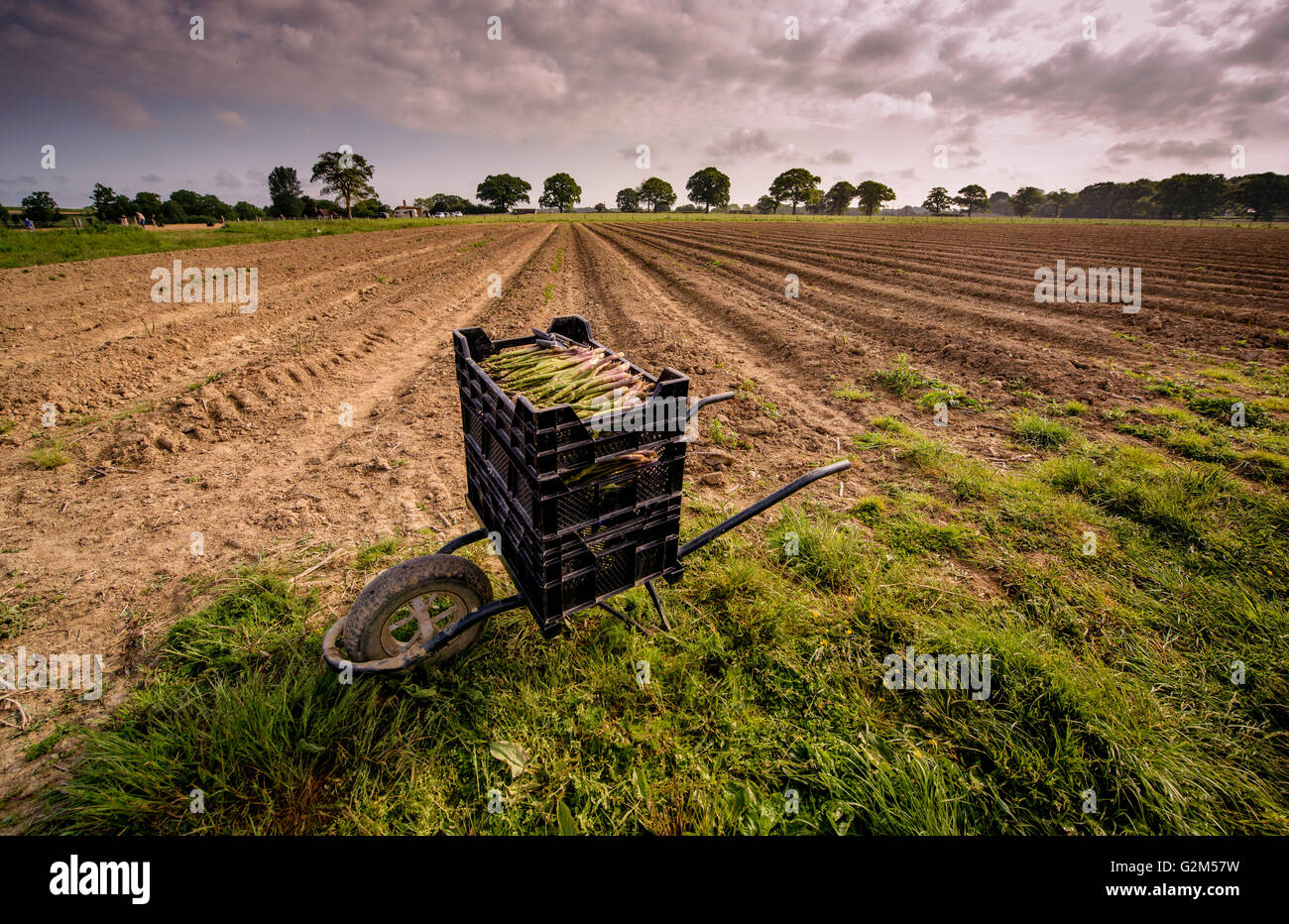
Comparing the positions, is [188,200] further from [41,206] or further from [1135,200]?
[1135,200]

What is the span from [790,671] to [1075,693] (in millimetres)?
1566

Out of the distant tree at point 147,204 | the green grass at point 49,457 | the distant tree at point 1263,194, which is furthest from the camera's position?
the distant tree at point 1263,194

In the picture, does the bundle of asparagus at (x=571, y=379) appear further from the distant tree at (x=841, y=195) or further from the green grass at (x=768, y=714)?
the distant tree at (x=841, y=195)

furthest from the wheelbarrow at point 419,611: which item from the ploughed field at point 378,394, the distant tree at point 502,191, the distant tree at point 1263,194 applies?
the distant tree at point 1263,194

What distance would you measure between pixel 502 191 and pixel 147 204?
65669 mm

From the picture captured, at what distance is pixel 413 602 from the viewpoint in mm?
2773

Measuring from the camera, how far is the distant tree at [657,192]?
125m

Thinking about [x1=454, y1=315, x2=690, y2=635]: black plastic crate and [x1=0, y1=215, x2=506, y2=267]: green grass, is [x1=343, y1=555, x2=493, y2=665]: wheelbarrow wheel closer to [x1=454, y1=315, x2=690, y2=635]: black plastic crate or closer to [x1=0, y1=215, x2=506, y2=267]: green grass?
[x1=454, y1=315, x2=690, y2=635]: black plastic crate

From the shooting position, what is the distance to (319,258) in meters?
20.4

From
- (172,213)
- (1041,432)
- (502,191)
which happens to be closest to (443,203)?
(502,191)

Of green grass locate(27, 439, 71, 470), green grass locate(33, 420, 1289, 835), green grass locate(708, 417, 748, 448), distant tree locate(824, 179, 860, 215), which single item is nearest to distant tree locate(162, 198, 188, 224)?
green grass locate(27, 439, 71, 470)

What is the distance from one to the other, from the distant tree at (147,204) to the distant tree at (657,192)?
97.4 metres

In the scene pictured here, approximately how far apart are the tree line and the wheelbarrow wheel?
95785 mm
